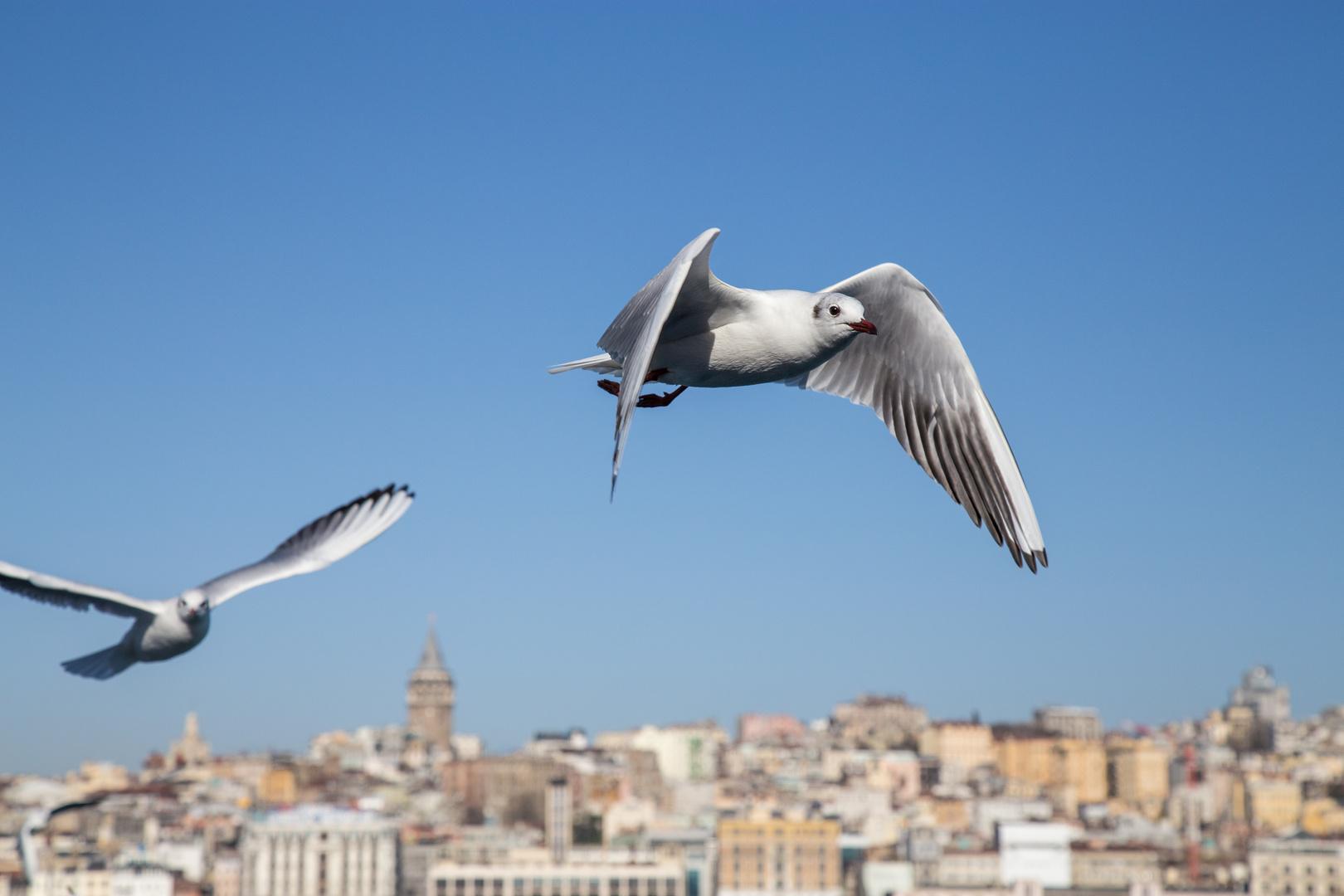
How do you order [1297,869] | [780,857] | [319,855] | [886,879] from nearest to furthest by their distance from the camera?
1. [1297,869]
2. [886,879]
3. [780,857]
4. [319,855]

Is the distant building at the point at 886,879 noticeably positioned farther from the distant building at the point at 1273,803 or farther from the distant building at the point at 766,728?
the distant building at the point at 766,728

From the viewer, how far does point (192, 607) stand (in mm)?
6008

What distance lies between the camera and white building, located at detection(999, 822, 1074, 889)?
43719mm

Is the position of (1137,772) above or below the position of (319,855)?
above

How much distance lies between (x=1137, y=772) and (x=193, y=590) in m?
59.4

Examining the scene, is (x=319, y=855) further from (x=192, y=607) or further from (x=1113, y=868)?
(x=192, y=607)

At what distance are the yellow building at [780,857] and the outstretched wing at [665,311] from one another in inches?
1636

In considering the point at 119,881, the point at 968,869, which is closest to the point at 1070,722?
the point at 968,869

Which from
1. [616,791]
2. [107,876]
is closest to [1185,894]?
[616,791]

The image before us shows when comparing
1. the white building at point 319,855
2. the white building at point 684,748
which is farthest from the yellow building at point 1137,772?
the white building at point 319,855

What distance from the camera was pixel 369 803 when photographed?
51.2 meters

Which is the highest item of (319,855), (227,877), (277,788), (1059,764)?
(1059,764)

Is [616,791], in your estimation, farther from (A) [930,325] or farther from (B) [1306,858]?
(A) [930,325]

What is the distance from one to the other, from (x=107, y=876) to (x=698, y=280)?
41.3 m
